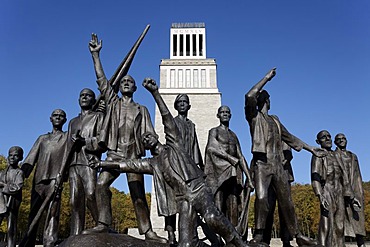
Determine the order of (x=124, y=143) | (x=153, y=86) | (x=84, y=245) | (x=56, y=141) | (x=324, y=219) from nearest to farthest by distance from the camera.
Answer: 1. (x=84, y=245)
2. (x=153, y=86)
3. (x=124, y=143)
4. (x=56, y=141)
5. (x=324, y=219)

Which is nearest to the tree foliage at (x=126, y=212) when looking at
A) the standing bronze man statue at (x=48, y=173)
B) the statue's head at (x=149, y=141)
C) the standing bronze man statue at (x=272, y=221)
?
the standing bronze man statue at (x=48, y=173)

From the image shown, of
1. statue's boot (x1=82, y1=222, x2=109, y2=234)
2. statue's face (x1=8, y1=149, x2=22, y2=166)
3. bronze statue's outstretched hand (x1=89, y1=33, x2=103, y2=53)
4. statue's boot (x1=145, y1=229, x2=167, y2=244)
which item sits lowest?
statue's boot (x1=145, y1=229, x2=167, y2=244)

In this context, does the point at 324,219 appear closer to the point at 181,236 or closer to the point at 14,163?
the point at 181,236

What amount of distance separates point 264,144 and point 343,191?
8.27ft

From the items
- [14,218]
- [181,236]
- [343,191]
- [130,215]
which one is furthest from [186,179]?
[130,215]

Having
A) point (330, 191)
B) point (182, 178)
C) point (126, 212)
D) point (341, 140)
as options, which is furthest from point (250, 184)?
point (126, 212)

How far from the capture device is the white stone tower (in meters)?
55.3

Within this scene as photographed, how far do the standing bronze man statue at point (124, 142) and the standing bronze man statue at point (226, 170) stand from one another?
1450mm

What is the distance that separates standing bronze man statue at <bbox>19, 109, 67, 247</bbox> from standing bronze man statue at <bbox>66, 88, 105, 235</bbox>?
401mm

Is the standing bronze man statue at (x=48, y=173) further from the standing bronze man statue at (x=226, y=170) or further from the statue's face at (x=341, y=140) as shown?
the statue's face at (x=341, y=140)

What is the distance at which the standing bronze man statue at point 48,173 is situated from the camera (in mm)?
7879

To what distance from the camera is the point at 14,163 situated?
336 inches

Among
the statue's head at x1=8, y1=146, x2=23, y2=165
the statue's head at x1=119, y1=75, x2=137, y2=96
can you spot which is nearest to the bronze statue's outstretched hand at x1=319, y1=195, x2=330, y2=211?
the statue's head at x1=119, y1=75, x2=137, y2=96

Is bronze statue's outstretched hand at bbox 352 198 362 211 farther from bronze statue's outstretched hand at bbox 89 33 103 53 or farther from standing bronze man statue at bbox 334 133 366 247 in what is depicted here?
bronze statue's outstretched hand at bbox 89 33 103 53
